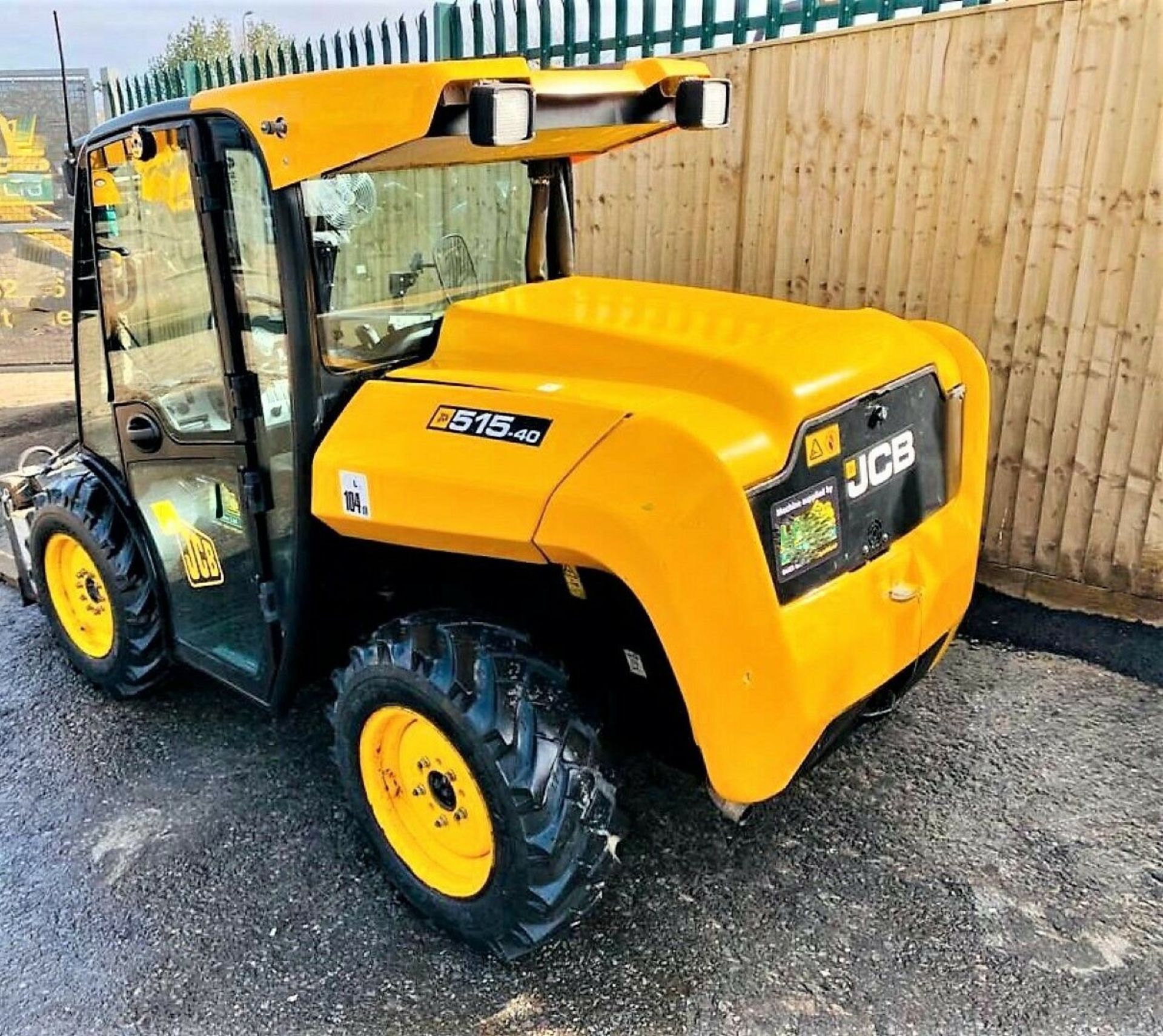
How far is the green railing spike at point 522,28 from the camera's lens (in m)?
5.53

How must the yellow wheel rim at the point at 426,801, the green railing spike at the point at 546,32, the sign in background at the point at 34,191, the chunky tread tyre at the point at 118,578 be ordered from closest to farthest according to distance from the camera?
1. the yellow wheel rim at the point at 426,801
2. the chunky tread tyre at the point at 118,578
3. the green railing spike at the point at 546,32
4. the sign in background at the point at 34,191

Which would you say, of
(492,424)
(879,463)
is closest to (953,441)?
(879,463)

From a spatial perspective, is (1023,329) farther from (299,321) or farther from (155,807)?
(155,807)

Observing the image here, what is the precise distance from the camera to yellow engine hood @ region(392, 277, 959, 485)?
223 centimetres

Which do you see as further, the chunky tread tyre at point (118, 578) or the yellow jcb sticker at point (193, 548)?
the chunky tread tyre at point (118, 578)

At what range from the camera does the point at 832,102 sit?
4.48 metres

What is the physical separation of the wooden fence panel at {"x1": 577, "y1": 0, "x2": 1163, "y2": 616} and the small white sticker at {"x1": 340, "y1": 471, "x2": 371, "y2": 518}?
9.47ft

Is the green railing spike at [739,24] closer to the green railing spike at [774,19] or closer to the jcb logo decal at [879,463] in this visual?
the green railing spike at [774,19]

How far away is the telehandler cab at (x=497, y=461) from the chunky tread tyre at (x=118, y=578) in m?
0.20

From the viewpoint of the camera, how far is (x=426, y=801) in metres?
2.63

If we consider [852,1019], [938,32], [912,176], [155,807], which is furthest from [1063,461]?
[155,807]

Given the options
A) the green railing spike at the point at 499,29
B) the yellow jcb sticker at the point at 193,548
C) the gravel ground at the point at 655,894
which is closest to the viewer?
the gravel ground at the point at 655,894

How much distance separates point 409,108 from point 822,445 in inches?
45.6

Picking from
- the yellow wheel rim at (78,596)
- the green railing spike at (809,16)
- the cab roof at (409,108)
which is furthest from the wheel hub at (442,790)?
the green railing spike at (809,16)
